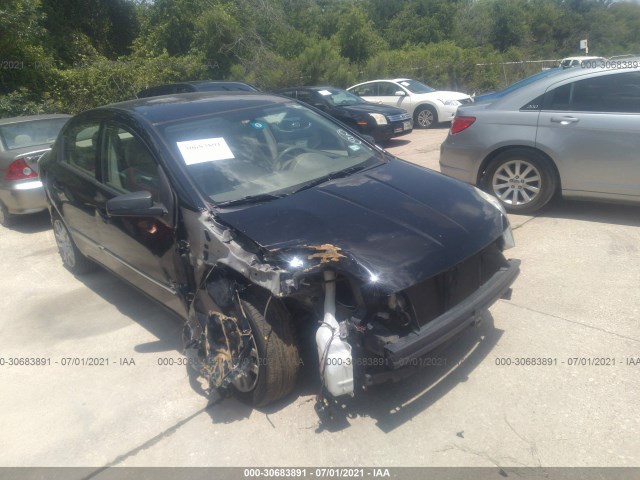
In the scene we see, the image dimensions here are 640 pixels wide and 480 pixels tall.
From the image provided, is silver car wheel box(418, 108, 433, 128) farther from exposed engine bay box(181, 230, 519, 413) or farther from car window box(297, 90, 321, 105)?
exposed engine bay box(181, 230, 519, 413)

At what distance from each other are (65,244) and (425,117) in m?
10.9

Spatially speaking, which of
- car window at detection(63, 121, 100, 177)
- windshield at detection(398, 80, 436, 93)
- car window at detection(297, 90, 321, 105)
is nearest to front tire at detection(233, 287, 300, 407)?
car window at detection(63, 121, 100, 177)

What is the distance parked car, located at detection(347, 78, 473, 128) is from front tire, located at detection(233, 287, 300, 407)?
11.7 meters

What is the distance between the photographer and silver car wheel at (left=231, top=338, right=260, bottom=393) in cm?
297

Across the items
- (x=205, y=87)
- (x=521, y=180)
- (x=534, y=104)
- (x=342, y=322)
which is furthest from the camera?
(x=205, y=87)

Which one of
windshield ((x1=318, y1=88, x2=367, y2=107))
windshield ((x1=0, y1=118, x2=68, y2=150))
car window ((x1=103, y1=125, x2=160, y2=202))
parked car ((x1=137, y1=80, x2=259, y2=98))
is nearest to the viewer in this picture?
car window ((x1=103, y1=125, x2=160, y2=202))

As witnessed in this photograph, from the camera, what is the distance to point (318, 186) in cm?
359

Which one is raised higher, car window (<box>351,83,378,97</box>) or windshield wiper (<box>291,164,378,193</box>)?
windshield wiper (<box>291,164,378,193</box>)

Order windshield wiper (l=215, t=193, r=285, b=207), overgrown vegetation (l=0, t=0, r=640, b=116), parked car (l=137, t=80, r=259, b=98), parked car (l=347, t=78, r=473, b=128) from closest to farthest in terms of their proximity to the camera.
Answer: windshield wiper (l=215, t=193, r=285, b=207), parked car (l=137, t=80, r=259, b=98), parked car (l=347, t=78, r=473, b=128), overgrown vegetation (l=0, t=0, r=640, b=116)

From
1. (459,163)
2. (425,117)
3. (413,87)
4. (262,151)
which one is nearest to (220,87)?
(425,117)

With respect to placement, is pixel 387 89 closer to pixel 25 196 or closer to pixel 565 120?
pixel 565 120

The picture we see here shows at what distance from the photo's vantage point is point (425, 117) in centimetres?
1420

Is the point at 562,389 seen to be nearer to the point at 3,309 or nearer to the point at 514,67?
the point at 3,309

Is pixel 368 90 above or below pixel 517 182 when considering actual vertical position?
above
